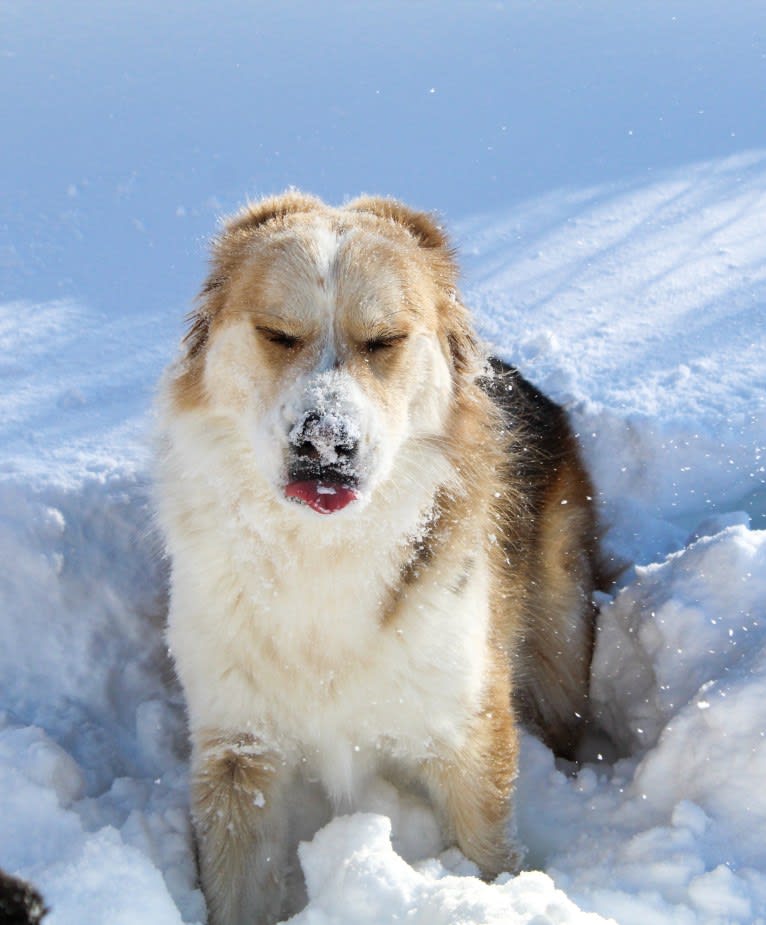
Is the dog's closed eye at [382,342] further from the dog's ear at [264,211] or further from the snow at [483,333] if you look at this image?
the snow at [483,333]

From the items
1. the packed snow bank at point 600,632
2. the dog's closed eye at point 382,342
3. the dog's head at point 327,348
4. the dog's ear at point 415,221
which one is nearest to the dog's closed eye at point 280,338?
the dog's head at point 327,348

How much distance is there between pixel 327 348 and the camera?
96.2 inches

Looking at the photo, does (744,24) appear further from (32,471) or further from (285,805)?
(285,805)

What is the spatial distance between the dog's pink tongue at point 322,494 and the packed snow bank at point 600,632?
0.84 m

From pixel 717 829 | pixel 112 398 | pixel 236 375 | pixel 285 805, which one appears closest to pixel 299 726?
pixel 285 805

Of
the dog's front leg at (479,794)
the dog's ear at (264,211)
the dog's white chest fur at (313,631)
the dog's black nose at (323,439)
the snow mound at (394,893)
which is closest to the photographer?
the snow mound at (394,893)

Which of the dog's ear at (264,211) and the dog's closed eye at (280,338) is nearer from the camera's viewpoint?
the dog's closed eye at (280,338)

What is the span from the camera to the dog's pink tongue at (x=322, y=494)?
2322mm

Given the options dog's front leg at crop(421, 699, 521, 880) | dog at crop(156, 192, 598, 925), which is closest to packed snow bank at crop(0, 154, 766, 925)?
dog's front leg at crop(421, 699, 521, 880)

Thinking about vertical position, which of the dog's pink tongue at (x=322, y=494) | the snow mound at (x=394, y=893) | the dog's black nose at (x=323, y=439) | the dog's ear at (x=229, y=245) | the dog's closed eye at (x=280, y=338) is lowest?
the snow mound at (x=394, y=893)

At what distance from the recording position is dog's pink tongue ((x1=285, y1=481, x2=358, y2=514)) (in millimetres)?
2322

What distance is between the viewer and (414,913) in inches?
82.7

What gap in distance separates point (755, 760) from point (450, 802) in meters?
0.90

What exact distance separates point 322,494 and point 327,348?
1.27ft
